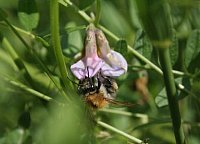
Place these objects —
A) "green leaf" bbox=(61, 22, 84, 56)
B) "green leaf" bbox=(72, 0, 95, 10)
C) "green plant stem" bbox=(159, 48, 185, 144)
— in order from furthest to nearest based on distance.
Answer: "green leaf" bbox=(61, 22, 84, 56)
"green leaf" bbox=(72, 0, 95, 10)
"green plant stem" bbox=(159, 48, 185, 144)

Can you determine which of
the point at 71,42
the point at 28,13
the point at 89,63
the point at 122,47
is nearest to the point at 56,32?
the point at 89,63

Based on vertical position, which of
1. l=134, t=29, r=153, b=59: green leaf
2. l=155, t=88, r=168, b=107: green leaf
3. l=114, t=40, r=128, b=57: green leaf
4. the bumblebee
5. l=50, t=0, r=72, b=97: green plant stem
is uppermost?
l=50, t=0, r=72, b=97: green plant stem

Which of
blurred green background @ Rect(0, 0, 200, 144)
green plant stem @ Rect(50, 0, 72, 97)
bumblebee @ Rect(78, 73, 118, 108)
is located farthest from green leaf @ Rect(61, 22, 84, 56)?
green plant stem @ Rect(50, 0, 72, 97)

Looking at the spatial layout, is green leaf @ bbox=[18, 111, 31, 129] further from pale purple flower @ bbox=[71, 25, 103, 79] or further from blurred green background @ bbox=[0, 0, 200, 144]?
pale purple flower @ bbox=[71, 25, 103, 79]

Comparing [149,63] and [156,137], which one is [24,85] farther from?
[156,137]

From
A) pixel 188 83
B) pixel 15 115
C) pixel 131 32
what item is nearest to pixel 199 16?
pixel 131 32

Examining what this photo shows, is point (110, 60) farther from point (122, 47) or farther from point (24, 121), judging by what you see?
point (24, 121)
